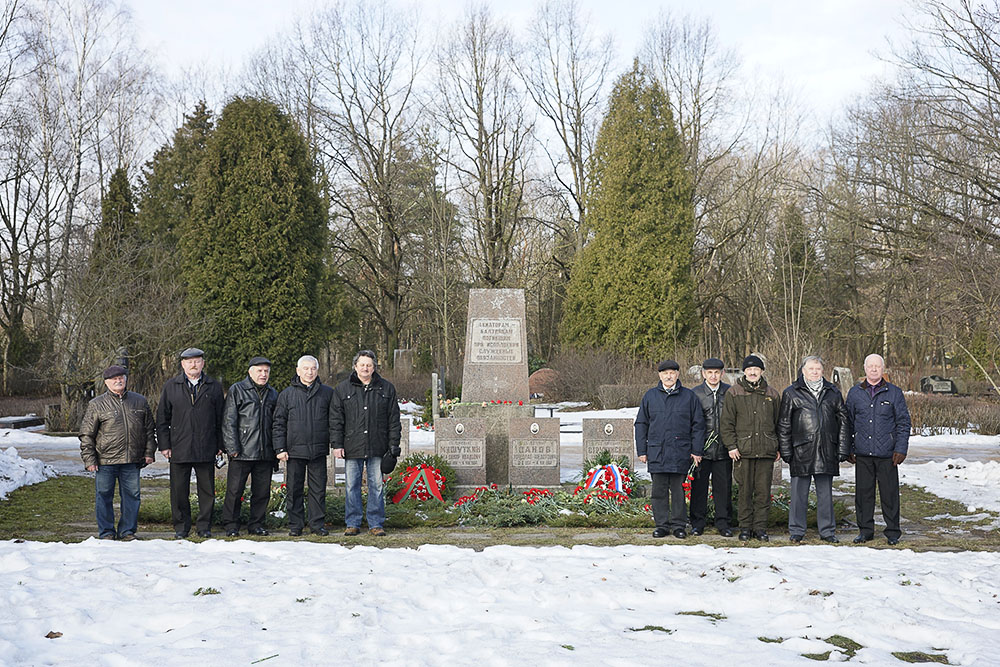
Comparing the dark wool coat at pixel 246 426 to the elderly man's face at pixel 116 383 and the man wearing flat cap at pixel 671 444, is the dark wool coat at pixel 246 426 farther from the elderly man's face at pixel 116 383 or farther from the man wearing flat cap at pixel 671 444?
the man wearing flat cap at pixel 671 444

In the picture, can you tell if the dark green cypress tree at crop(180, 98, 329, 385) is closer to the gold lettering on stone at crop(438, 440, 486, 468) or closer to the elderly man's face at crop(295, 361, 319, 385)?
the gold lettering on stone at crop(438, 440, 486, 468)

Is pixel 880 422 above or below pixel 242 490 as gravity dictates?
above

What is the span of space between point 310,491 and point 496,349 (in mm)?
4566

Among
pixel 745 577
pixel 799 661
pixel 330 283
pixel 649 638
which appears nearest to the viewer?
pixel 799 661

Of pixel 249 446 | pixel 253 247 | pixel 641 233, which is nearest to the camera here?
pixel 249 446

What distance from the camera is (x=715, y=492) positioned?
8.42 meters

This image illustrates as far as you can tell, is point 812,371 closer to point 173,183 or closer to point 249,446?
point 249,446

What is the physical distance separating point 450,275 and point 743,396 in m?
27.1

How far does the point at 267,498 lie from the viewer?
846 cm

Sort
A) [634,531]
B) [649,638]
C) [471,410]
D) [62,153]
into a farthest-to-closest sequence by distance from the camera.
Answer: [62,153] < [471,410] < [634,531] < [649,638]

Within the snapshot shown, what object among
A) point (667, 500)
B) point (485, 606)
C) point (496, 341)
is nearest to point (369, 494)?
point (667, 500)

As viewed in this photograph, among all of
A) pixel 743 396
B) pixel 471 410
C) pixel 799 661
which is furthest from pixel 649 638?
pixel 471 410

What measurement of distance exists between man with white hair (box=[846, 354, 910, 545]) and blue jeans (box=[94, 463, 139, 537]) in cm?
670

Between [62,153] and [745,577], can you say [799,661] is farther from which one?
[62,153]
